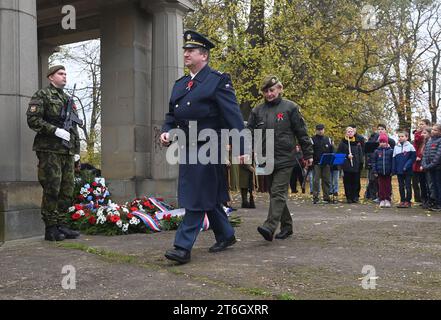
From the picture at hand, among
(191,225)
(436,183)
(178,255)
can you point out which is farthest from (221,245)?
(436,183)

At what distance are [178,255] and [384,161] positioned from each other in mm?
8501

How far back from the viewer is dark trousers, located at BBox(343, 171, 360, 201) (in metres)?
13.2

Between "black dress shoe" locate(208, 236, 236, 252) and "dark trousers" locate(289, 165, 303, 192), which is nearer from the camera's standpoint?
"black dress shoe" locate(208, 236, 236, 252)

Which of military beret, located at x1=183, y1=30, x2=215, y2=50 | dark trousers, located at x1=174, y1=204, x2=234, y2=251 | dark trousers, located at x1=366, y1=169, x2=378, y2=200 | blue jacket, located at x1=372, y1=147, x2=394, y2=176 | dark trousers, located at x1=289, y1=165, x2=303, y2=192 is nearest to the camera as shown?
dark trousers, located at x1=174, y1=204, x2=234, y2=251

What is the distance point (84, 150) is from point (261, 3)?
19.5 metres

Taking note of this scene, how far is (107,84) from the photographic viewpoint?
1026 cm

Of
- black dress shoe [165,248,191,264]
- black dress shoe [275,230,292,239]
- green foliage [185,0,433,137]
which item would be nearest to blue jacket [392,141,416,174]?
black dress shoe [275,230,292,239]

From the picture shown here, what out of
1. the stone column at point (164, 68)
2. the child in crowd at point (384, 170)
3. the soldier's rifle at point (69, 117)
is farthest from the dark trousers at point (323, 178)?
the soldier's rifle at point (69, 117)

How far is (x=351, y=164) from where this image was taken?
13094 mm

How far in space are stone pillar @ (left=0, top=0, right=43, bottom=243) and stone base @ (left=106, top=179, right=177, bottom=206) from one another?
3177mm

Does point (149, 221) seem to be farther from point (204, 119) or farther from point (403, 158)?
point (403, 158)

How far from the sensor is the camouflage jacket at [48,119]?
6223mm

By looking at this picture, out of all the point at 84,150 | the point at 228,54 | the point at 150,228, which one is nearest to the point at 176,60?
the point at 150,228

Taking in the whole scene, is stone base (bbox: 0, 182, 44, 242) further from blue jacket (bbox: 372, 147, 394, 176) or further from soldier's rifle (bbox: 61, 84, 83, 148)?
blue jacket (bbox: 372, 147, 394, 176)
